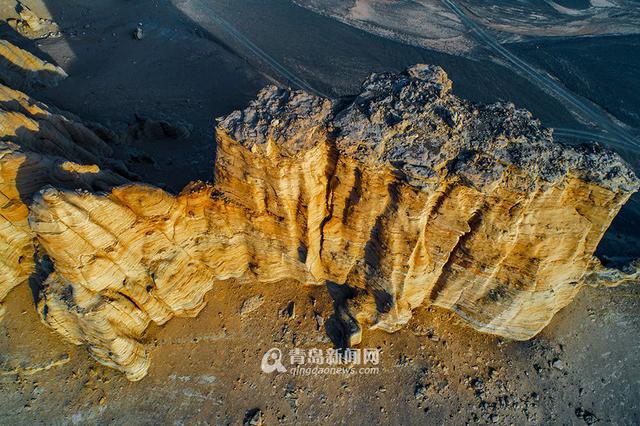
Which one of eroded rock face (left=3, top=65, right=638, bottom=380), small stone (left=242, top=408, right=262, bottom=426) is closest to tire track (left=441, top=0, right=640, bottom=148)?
eroded rock face (left=3, top=65, right=638, bottom=380)

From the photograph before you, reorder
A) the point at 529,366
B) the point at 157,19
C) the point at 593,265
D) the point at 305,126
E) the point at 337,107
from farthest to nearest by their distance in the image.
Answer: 1. the point at 157,19
2. the point at 593,265
3. the point at 529,366
4. the point at 337,107
5. the point at 305,126

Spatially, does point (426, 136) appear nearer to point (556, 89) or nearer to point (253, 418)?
point (253, 418)

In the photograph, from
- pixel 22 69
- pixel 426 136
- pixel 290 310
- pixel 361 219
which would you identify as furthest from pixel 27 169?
pixel 22 69

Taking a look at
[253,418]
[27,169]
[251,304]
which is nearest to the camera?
[27,169]

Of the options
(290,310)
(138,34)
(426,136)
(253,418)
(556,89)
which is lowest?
(253,418)

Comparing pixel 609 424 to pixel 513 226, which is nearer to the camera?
pixel 513 226

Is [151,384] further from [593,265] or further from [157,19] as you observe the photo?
[157,19]

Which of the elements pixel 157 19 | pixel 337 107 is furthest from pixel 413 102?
pixel 157 19
